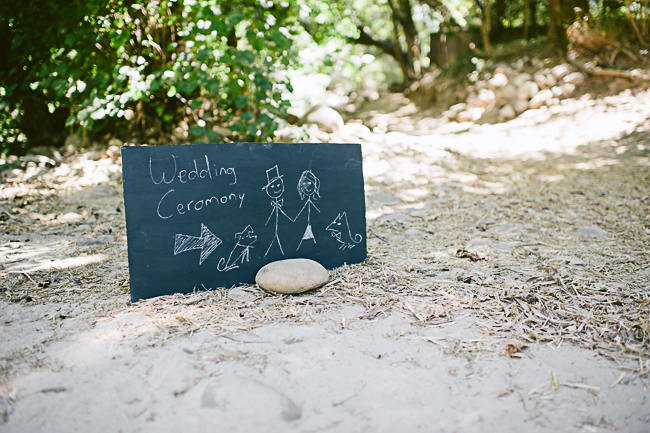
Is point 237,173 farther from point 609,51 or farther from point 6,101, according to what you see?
point 609,51

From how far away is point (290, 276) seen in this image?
2582mm

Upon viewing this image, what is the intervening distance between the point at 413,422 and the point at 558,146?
20.6 ft

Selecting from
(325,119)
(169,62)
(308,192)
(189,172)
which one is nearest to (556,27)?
(325,119)

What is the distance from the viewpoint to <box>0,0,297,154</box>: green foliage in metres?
4.54

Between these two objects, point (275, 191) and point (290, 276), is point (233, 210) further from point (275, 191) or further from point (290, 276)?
point (290, 276)

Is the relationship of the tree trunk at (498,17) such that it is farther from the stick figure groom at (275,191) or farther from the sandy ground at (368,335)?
the stick figure groom at (275,191)

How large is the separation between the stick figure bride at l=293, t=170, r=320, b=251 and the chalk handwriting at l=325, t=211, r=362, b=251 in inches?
5.9

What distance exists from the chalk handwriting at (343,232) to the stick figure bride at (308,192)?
149 mm

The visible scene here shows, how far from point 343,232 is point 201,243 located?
988mm

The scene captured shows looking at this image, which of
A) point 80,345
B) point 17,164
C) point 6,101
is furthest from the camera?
point 6,101

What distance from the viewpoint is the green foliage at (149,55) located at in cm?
454

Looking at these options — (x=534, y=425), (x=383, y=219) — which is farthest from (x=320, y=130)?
(x=534, y=425)

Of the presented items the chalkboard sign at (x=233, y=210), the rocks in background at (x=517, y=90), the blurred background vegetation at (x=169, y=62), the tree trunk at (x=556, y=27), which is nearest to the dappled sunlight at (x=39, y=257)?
the chalkboard sign at (x=233, y=210)

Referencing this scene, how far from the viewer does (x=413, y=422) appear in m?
1.56
